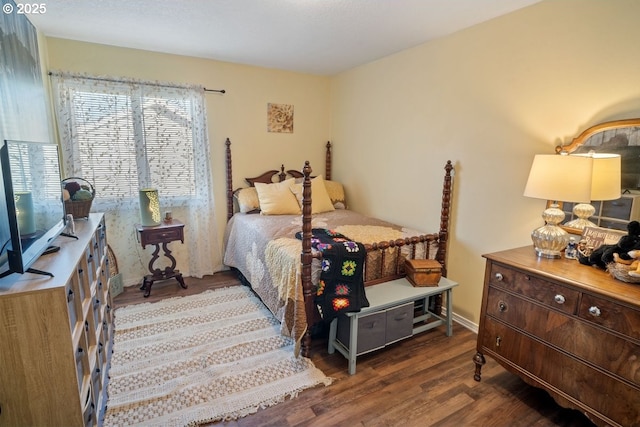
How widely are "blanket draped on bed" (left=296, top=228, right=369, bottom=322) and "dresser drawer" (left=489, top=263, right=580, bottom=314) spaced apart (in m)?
0.81

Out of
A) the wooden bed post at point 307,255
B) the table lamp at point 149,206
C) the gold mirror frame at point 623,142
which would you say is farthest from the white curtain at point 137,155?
the gold mirror frame at point 623,142

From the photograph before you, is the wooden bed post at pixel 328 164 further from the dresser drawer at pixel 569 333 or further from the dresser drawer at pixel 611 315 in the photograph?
the dresser drawer at pixel 611 315

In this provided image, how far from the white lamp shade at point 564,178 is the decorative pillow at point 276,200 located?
2.33 meters

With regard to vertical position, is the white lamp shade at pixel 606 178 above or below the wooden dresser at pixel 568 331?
above

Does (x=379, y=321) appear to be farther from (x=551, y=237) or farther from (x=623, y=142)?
(x=623, y=142)

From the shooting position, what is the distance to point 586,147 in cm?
190

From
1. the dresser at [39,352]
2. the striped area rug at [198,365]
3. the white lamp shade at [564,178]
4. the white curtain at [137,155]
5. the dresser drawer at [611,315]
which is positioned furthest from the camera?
the white curtain at [137,155]

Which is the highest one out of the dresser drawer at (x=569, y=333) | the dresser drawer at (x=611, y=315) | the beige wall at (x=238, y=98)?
the beige wall at (x=238, y=98)

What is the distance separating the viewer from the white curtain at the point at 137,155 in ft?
9.68

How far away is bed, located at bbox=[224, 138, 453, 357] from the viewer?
2180 mm

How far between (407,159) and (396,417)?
7.17ft

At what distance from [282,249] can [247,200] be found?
53.1 inches

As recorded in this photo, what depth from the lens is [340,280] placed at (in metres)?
2.19

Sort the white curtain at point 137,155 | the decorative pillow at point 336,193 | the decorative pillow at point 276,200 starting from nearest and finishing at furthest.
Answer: the white curtain at point 137,155 → the decorative pillow at point 276,200 → the decorative pillow at point 336,193
